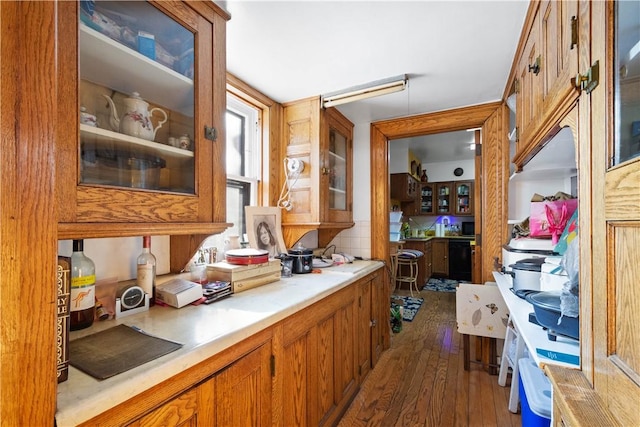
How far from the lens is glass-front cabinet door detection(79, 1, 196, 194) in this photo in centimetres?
85

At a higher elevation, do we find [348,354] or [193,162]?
[193,162]

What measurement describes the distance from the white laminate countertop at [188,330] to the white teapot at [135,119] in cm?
65

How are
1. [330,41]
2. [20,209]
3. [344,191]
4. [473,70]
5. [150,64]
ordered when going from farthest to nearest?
[344,191] → [473,70] → [330,41] → [150,64] → [20,209]

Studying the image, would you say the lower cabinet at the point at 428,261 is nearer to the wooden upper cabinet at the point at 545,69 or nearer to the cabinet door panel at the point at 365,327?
the cabinet door panel at the point at 365,327

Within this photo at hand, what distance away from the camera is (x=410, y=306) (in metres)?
3.95

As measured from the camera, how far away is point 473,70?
5.77ft

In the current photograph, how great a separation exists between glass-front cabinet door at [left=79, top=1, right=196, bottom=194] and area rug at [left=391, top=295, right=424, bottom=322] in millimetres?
3221

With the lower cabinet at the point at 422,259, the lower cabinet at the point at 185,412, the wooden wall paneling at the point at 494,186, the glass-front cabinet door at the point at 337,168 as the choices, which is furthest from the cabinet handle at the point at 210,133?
the lower cabinet at the point at 422,259

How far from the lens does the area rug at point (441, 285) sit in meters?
4.88

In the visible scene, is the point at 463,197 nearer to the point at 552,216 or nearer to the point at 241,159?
the point at 552,216

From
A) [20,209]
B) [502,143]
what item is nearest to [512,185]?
[502,143]

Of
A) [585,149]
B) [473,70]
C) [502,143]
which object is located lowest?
[585,149]

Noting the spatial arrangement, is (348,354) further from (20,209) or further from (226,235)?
(20,209)

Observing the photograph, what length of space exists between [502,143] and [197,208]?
7.31 ft
